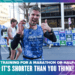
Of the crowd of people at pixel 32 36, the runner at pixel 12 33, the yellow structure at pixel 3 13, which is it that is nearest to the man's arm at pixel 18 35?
the crowd of people at pixel 32 36

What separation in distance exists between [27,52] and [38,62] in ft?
1.00

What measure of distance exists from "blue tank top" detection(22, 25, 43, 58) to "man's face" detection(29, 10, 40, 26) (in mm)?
148

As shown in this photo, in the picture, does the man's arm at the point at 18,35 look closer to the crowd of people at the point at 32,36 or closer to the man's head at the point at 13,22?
the crowd of people at the point at 32,36

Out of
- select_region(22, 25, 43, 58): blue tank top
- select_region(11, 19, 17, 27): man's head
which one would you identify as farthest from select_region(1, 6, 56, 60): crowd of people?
select_region(11, 19, 17, 27): man's head

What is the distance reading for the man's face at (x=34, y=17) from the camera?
215 cm

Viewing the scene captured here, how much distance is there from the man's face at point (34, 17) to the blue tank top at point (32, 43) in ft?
0.49

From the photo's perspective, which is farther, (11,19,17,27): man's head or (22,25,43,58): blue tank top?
(11,19,17,27): man's head

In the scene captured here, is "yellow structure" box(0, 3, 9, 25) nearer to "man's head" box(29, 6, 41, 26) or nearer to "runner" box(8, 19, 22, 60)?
"runner" box(8, 19, 22, 60)

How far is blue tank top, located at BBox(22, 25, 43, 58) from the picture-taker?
2156mm

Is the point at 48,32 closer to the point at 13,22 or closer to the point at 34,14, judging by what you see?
the point at 34,14

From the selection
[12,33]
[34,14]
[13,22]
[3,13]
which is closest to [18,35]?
[12,33]

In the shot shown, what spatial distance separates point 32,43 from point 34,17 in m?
0.47

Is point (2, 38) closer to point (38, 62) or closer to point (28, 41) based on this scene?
point (28, 41)

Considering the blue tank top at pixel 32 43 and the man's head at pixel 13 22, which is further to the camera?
the man's head at pixel 13 22
